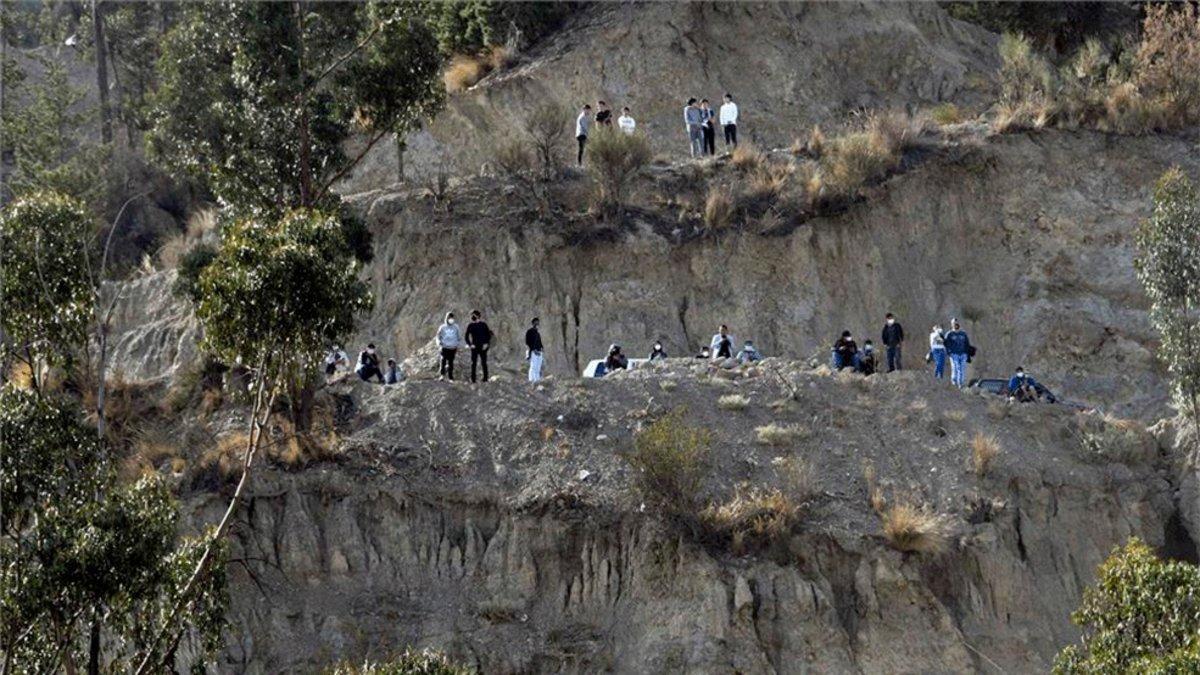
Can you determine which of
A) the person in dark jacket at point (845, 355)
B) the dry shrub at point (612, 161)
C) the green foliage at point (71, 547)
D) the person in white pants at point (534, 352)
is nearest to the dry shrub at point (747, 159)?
the dry shrub at point (612, 161)

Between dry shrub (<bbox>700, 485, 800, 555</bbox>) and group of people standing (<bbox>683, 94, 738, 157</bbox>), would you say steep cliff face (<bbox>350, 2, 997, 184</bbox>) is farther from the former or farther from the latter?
dry shrub (<bbox>700, 485, 800, 555</bbox>)

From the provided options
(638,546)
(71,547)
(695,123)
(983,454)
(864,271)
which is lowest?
(638,546)

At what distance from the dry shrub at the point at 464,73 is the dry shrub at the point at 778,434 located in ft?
50.4

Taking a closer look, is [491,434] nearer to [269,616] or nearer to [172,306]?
[269,616]

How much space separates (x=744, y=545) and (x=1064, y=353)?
1136 centimetres

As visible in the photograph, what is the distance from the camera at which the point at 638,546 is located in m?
26.4

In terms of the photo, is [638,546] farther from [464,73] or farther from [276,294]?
[464,73]

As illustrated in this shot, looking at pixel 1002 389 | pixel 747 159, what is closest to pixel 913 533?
pixel 1002 389

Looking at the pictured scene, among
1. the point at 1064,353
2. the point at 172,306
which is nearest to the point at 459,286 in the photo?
the point at 172,306

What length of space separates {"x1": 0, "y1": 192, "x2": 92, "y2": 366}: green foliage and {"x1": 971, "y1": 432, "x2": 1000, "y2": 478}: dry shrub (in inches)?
482

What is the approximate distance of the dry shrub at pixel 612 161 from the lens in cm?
3634

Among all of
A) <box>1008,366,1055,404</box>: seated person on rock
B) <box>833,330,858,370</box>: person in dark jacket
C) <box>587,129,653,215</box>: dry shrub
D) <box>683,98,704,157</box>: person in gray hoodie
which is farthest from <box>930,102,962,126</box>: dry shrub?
<box>833,330,858,370</box>: person in dark jacket

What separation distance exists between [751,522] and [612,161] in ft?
37.7

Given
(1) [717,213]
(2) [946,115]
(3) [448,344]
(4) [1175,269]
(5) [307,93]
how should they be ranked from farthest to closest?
(2) [946,115] < (1) [717,213] < (3) [448,344] < (5) [307,93] < (4) [1175,269]
